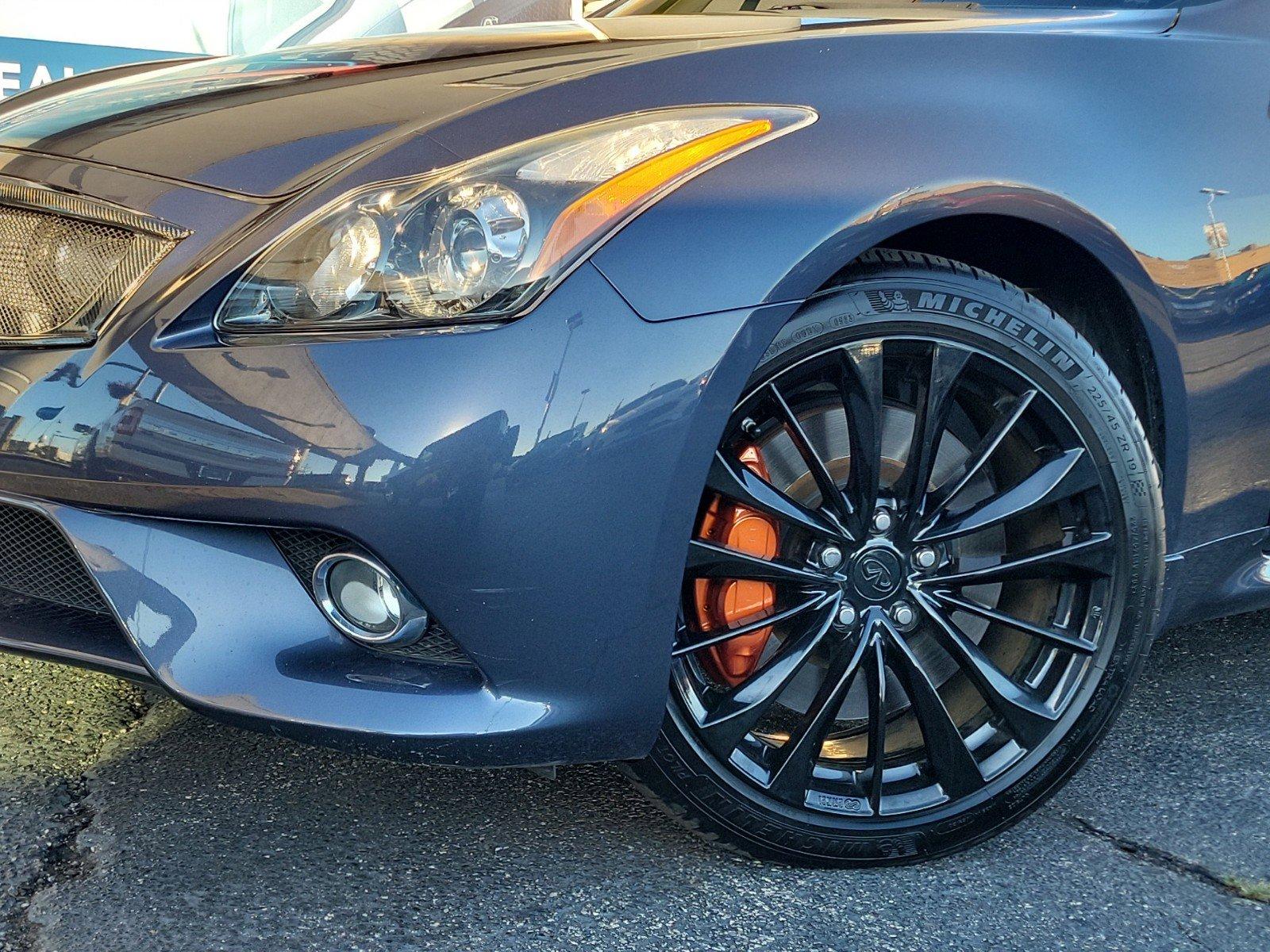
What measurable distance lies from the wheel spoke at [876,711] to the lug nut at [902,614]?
0.03 meters

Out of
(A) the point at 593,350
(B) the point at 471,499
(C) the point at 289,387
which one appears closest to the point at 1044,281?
(A) the point at 593,350

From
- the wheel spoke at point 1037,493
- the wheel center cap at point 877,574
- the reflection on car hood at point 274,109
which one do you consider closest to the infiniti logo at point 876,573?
the wheel center cap at point 877,574

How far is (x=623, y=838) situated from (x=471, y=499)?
0.70 metres

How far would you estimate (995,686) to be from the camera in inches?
75.2

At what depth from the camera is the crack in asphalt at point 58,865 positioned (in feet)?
5.43

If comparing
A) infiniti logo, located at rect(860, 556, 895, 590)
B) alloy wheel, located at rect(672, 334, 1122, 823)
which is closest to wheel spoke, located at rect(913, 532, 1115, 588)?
alloy wheel, located at rect(672, 334, 1122, 823)

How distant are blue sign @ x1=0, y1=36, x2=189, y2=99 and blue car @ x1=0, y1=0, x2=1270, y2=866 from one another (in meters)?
2.58

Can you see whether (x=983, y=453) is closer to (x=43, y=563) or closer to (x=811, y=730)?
(x=811, y=730)

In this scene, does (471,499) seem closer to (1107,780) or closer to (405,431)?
(405,431)

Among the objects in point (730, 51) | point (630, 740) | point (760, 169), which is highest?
point (730, 51)

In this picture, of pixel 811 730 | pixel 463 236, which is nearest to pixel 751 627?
pixel 811 730

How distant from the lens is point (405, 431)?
1476 millimetres

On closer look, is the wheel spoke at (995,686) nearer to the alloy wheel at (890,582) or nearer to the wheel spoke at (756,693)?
the alloy wheel at (890,582)

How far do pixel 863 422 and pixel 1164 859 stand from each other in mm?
799
